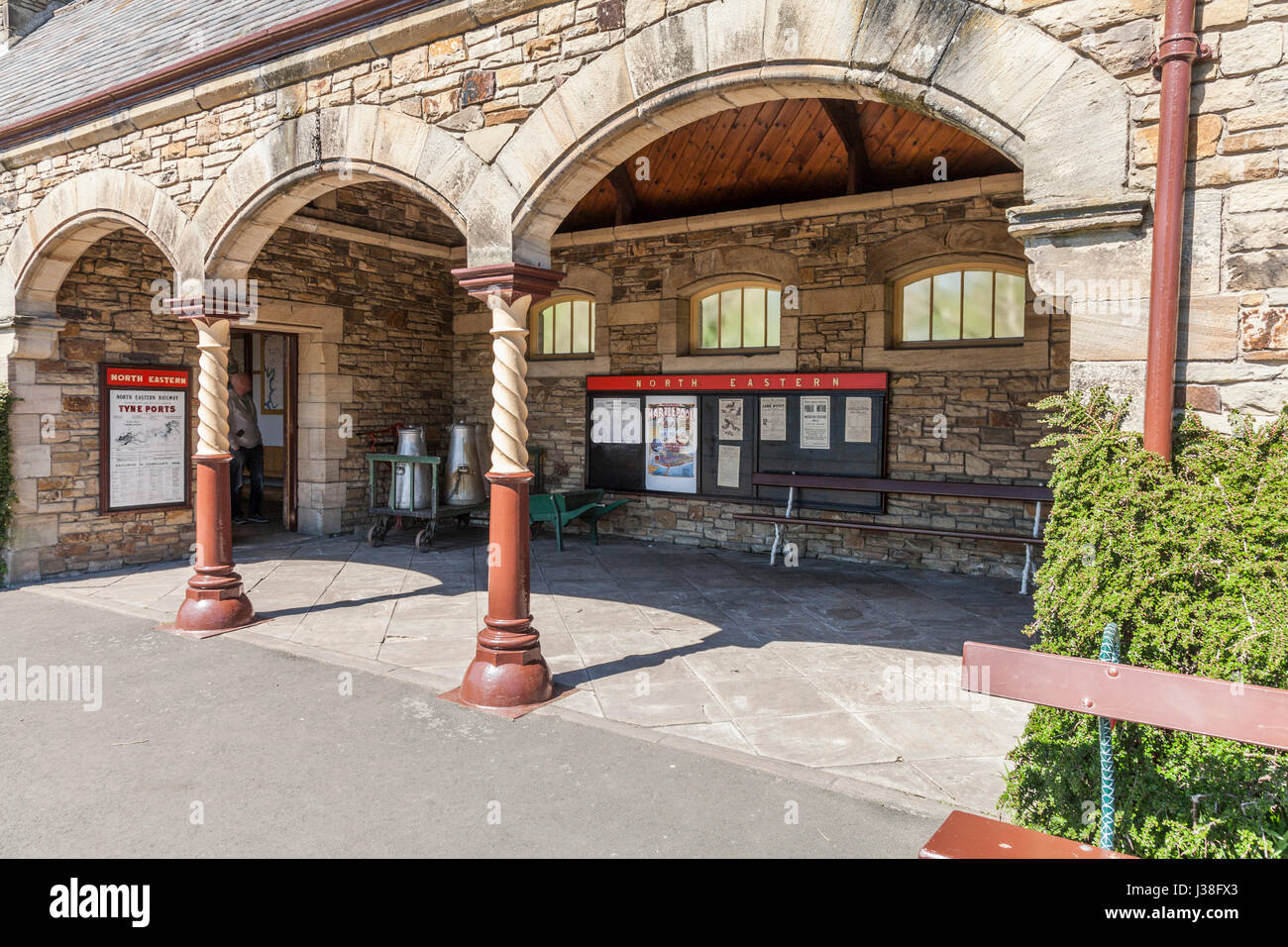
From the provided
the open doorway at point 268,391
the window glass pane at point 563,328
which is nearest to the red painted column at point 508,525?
the window glass pane at point 563,328

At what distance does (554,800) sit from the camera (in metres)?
3.18

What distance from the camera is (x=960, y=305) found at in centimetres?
732

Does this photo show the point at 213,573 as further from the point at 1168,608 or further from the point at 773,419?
the point at 1168,608

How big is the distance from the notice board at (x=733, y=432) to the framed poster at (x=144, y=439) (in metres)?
4.07

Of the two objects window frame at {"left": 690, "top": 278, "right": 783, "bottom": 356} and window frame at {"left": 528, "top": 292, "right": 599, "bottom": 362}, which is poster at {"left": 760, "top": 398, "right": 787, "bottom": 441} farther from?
window frame at {"left": 528, "top": 292, "right": 599, "bottom": 362}

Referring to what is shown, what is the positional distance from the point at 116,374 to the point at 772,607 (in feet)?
20.3

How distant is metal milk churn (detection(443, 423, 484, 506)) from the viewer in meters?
9.25

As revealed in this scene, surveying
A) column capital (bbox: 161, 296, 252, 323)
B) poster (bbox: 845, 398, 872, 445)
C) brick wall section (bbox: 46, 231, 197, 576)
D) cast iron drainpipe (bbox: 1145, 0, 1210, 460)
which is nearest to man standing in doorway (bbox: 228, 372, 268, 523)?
brick wall section (bbox: 46, 231, 197, 576)

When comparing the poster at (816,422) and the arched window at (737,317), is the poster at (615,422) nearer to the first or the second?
the arched window at (737,317)

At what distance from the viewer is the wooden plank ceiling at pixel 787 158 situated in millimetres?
7113

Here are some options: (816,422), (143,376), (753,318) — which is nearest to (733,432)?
(816,422)

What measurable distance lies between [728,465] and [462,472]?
9.87 feet
